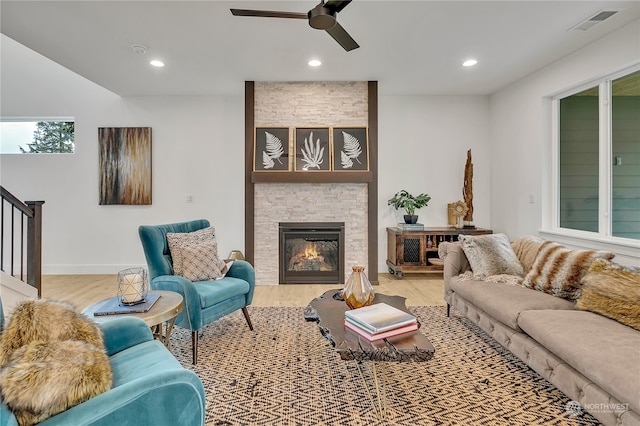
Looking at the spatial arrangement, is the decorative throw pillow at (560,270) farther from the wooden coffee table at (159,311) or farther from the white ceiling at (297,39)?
the wooden coffee table at (159,311)

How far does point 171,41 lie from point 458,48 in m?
2.84

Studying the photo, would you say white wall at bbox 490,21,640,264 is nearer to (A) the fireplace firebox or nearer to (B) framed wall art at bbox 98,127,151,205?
(A) the fireplace firebox

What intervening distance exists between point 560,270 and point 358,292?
5.28 ft

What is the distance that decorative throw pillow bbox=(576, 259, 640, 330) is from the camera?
76.0 inches

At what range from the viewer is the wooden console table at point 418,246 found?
179 inches

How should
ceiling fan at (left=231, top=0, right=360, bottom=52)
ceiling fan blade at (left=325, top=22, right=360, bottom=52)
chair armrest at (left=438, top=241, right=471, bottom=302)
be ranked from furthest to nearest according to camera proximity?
chair armrest at (left=438, top=241, right=471, bottom=302) → ceiling fan blade at (left=325, top=22, right=360, bottom=52) → ceiling fan at (left=231, top=0, right=360, bottom=52)

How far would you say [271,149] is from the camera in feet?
14.8

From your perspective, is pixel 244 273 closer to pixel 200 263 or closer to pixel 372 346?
pixel 200 263

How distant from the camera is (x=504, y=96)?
4605 mm

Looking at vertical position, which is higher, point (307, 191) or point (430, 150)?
point (430, 150)

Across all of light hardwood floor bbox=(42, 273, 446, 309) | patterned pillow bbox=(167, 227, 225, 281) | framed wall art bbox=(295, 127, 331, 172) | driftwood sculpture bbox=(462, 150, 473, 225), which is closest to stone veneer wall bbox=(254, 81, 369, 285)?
framed wall art bbox=(295, 127, 331, 172)

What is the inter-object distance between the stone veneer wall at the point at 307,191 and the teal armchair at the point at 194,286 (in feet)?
5.18

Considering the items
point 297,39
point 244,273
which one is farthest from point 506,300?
point 297,39

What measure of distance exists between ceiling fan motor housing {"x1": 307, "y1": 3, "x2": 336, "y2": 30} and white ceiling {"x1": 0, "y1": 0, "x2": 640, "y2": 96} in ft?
1.67
